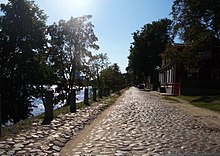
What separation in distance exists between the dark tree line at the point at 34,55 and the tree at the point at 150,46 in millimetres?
35277

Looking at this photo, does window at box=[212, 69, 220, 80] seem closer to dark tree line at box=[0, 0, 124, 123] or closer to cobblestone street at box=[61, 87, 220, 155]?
dark tree line at box=[0, 0, 124, 123]

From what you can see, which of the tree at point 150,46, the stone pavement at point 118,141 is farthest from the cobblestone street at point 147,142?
the tree at point 150,46

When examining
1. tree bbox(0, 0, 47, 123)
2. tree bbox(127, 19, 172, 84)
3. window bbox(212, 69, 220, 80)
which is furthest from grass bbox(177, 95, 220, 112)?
tree bbox(127, 19, 172, 84)

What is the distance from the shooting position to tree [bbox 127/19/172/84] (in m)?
73.6

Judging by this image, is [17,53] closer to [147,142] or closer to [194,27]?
[194,27]

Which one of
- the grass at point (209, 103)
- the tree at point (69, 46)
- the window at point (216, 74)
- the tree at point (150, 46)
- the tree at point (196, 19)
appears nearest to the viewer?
the grass at point (209, 103)

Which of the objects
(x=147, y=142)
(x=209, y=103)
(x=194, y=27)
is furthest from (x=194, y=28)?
(x=147, y=142)

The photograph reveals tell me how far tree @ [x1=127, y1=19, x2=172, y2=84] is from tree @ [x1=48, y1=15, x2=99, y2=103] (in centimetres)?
3474

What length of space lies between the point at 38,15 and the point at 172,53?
1494cm

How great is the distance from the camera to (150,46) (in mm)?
74312

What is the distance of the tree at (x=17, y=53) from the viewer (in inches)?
1185

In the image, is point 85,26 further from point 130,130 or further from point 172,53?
point 130,130

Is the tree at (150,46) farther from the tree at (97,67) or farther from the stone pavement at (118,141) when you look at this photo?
the stone pavement at (118,141)

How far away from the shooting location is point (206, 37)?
104 ft
